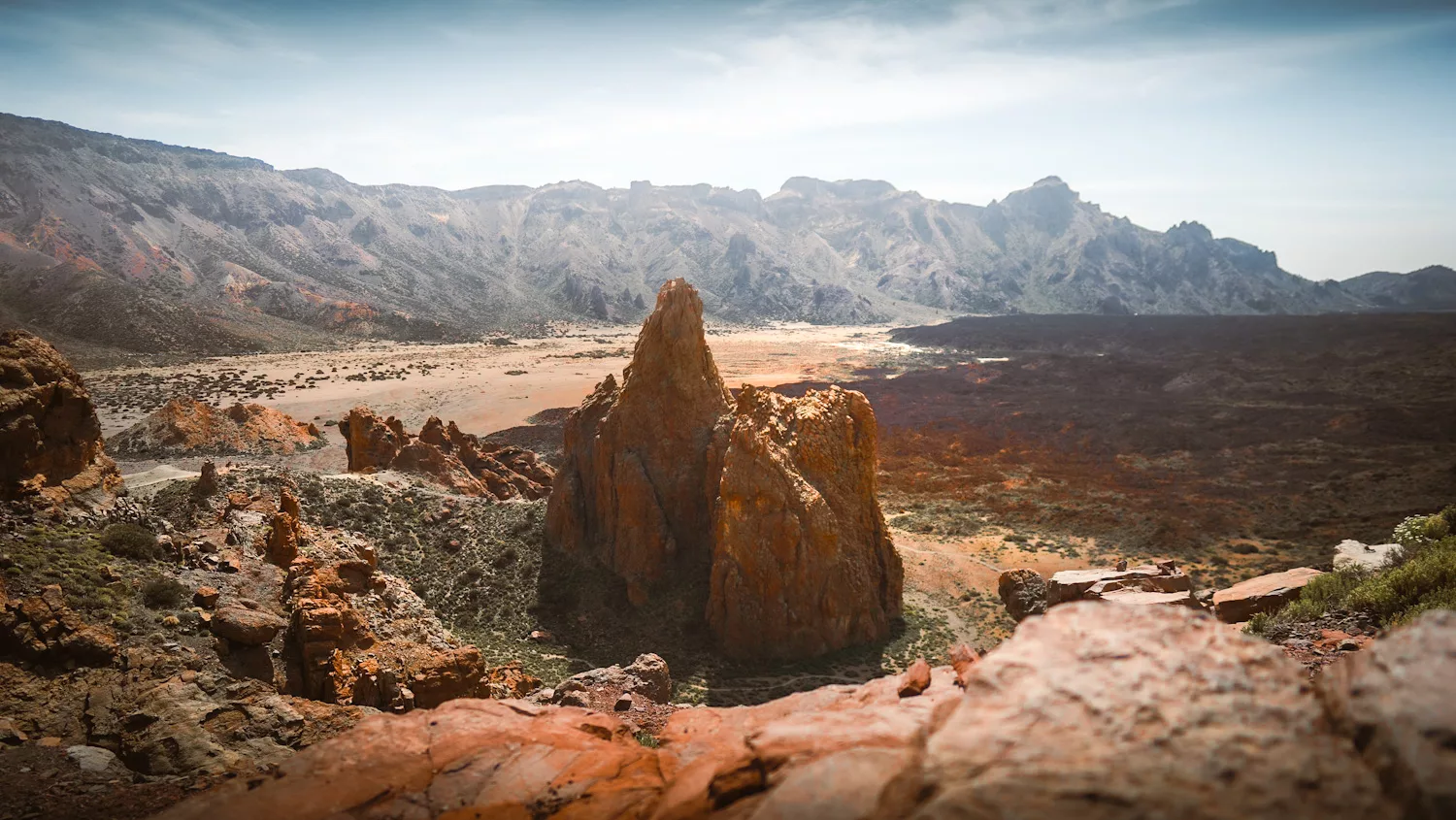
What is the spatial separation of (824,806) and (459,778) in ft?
12.9

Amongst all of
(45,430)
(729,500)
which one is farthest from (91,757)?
(729,500)

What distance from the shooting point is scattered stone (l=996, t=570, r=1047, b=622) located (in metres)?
21.3

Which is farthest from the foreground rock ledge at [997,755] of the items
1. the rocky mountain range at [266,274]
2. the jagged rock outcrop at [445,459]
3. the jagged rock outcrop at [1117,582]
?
the rocky mountain range at [266,274]

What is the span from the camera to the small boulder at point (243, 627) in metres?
12.8

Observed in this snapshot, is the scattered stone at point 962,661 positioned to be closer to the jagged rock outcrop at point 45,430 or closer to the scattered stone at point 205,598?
the scattered stone at point 205,598

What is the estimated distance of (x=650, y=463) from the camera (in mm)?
25906

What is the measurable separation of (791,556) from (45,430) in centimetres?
1940

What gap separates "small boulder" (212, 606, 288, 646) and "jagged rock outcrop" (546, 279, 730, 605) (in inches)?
465

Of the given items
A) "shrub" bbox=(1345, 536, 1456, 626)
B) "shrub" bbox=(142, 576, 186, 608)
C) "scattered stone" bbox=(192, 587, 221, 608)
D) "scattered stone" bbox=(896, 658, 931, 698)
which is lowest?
"scattered stone" bbox=(192, 587, 221, 608)

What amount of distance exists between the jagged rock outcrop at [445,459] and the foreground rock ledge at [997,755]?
2467cm

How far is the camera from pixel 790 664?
20328 millimetres

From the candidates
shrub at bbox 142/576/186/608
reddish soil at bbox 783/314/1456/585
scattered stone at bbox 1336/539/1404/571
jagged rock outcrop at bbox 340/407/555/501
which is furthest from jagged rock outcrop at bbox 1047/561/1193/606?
jagged rock outcrop at bbox 340/407/555/501

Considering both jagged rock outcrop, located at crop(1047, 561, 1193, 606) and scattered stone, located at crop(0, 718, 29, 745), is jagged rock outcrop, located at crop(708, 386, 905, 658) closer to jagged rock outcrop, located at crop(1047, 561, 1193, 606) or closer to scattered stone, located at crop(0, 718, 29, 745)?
jagged rock outcrop, located at crop(1047, 561, 1193, 606)

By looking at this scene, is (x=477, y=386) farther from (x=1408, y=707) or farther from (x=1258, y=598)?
(x=1408, y=707)
